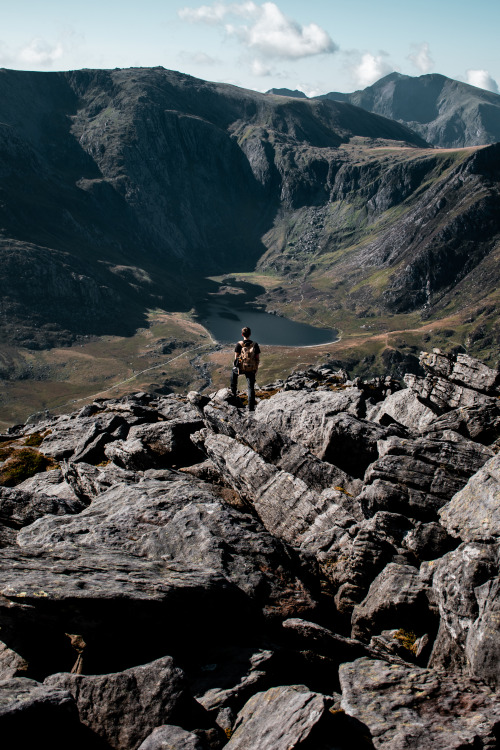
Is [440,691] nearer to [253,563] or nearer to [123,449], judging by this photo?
[253,563]

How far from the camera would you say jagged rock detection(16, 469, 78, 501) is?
33.8 metres

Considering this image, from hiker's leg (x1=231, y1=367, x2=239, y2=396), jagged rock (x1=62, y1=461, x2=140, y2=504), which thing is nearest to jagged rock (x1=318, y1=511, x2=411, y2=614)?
jagged rock (x1=62, y1=461, x2=140, y2=504)

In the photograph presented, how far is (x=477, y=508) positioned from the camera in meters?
19.8

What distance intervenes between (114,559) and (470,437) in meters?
19.2

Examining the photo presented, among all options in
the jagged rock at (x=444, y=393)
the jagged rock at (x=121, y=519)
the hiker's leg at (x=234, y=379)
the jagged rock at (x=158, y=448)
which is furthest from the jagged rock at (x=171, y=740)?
the hiker's leg at (x=234, y=379)

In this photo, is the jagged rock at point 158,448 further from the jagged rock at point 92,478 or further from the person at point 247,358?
the person at point 247,358

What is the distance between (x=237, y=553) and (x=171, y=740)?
785 centimetres

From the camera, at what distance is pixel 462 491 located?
21.1 meters

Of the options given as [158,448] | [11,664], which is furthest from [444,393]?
[11,664]

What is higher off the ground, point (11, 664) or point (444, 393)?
point (444, 393)

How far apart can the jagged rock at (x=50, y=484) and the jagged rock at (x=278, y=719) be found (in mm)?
22541

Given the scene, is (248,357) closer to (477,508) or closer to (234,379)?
(234,379)

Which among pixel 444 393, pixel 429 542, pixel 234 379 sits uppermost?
pixel 444 393

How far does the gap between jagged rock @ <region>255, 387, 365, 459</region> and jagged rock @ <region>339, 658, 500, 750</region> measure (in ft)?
50.9
